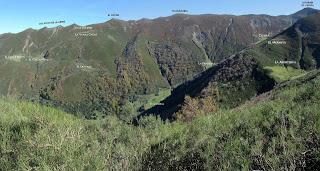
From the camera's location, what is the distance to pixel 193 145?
3262 centimetres

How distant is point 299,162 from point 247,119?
13508 mm

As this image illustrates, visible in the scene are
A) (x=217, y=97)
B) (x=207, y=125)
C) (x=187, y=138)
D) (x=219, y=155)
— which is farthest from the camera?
(x=217, y=97)

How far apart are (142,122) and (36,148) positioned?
119 feet

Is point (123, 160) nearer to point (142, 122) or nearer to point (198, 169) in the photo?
point (198, 169)

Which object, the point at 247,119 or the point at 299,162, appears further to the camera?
the point at 247,119

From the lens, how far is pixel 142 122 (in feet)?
197

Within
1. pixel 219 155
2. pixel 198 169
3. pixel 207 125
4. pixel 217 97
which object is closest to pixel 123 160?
pixel 198 169

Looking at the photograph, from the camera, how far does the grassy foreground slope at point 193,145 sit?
22.0 metres

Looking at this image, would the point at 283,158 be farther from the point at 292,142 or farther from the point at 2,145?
the point at 2,145

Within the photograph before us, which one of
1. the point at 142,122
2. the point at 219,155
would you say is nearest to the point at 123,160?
the point at 219,155

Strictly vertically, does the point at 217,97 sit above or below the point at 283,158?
below

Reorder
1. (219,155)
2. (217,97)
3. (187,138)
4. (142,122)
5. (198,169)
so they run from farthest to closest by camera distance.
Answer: (217,97), (142,122), (187,138), (198,169), (219,155)

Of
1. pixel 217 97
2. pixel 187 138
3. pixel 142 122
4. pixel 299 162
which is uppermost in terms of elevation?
pixel 299 162

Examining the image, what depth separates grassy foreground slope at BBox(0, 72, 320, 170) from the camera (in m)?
22.0
